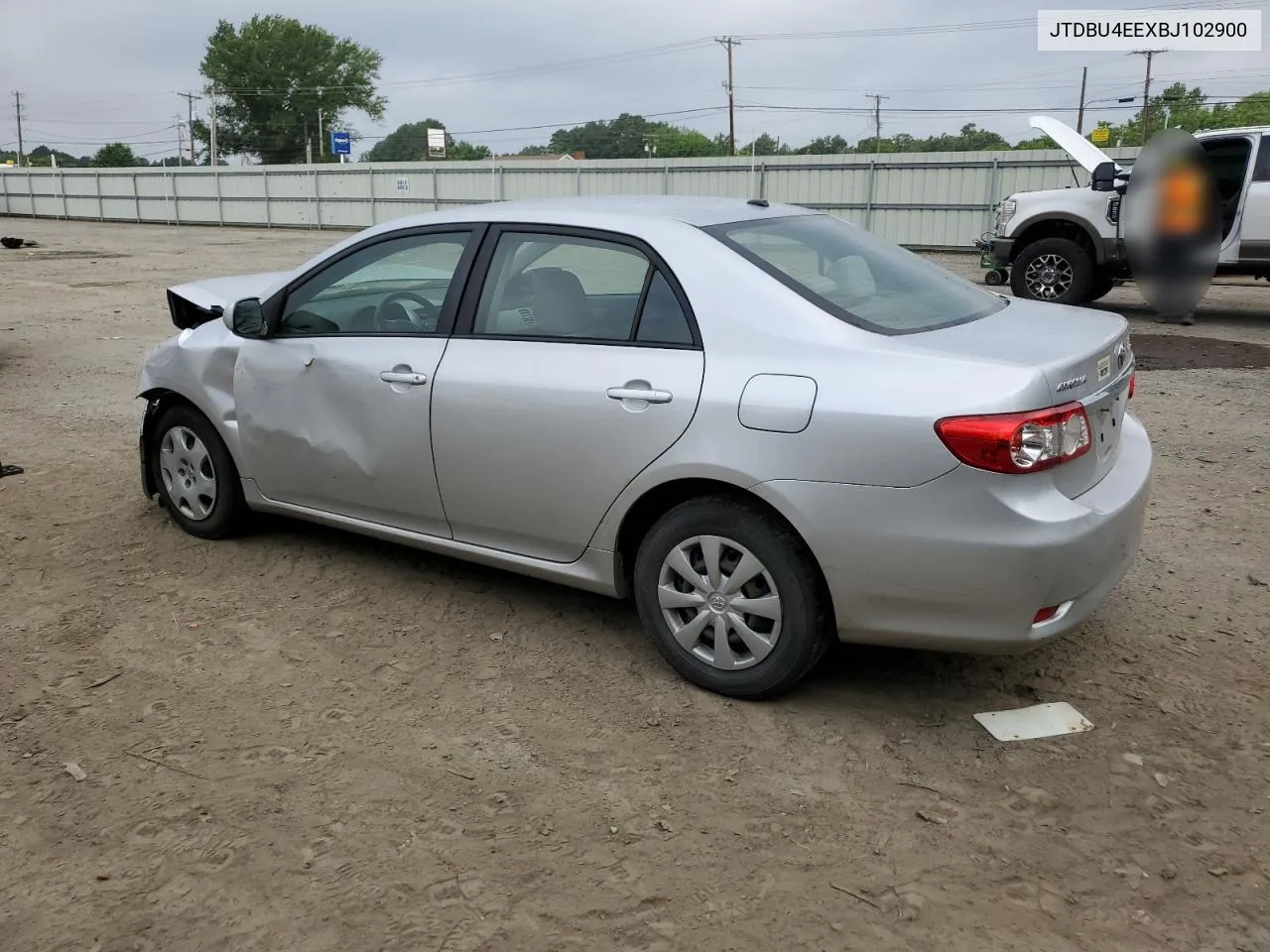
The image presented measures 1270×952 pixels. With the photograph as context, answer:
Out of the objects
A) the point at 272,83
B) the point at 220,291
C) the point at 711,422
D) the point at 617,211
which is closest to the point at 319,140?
the point at 272,83

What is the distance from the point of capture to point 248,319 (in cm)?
441

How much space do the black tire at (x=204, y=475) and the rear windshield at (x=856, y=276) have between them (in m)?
2.48

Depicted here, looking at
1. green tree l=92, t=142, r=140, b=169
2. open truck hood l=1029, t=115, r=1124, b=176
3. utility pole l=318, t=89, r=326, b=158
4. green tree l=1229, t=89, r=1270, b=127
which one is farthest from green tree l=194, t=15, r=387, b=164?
open truck hood l=1029, t=115, r=1124, b=176

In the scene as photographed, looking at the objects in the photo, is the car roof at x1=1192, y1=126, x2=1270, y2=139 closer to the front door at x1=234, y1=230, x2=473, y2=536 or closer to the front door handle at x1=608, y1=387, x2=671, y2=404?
the front door at x1=234, y1=230, x2=473, y2=536

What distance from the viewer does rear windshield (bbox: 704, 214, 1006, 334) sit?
11.2 feet

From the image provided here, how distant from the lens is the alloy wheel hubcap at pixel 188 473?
4.82m

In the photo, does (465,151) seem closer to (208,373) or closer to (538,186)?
(538,186)

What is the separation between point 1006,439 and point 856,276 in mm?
1022

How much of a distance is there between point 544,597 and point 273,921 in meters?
2.00

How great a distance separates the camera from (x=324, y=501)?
173 inches

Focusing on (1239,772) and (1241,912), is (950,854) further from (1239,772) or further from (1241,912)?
(1239,772)

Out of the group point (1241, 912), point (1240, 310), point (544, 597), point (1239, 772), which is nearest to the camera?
point (1241, 912)

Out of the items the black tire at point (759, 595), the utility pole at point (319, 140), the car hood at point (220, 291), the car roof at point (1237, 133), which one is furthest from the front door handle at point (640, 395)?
the utility pole at point (319, 140)

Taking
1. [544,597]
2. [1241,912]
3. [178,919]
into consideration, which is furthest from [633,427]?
[1241,912]
